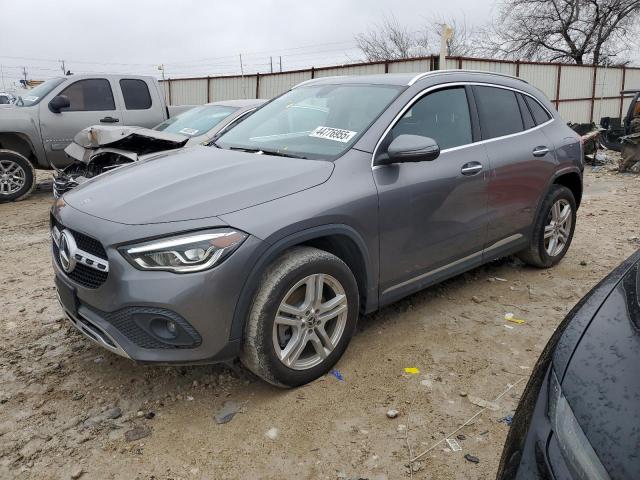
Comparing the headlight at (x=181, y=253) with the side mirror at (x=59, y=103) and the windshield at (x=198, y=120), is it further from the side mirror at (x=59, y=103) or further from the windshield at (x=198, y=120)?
the side mirror at (x=59, y=103)

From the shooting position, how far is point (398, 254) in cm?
324

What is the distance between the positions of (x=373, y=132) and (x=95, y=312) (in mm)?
1814

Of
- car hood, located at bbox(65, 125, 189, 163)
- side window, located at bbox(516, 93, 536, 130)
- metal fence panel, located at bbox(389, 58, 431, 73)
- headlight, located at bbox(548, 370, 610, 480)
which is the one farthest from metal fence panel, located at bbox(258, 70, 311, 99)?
headlight, located at bbox(548, 370, 610, 480)

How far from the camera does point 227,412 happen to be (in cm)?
276

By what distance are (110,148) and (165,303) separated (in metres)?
4.51

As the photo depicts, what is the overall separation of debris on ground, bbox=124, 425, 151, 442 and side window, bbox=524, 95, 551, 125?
12.4 feet

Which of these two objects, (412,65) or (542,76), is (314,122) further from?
(542,76)

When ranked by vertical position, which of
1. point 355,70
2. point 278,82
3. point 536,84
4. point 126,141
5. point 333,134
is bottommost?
point 126,141

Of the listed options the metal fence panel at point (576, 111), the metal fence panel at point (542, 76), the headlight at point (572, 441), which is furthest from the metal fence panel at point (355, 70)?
the headlight at point (572, 441)

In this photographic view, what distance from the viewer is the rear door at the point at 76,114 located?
8266 millimetres

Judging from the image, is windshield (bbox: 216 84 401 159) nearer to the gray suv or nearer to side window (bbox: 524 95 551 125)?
the gray suv

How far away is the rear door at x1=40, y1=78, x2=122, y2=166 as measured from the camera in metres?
8.27

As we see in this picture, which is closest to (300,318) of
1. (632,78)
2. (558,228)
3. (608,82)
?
(558,228)

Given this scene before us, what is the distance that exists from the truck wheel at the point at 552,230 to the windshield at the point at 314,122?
1.92 meters
